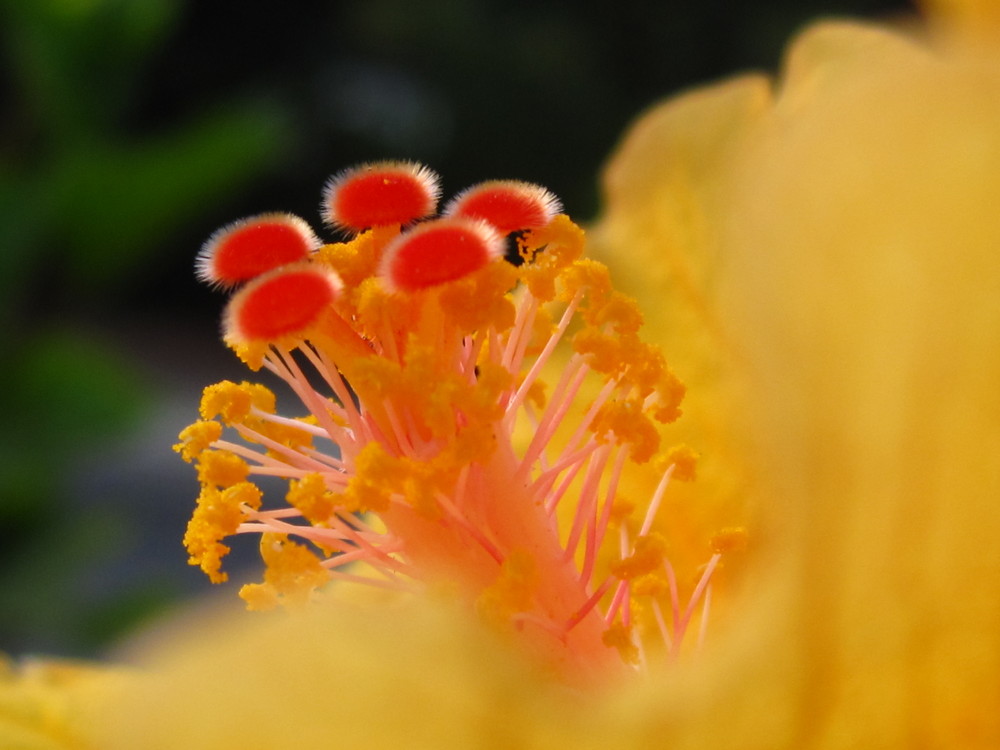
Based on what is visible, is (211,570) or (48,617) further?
(48,617)

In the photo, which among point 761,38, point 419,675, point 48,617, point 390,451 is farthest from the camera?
point 761,38

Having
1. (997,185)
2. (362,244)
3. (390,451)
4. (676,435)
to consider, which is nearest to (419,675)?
(997,185)

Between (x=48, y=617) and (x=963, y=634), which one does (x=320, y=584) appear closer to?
(x=963, y=634)

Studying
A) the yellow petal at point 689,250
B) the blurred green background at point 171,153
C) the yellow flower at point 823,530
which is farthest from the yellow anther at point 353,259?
the blurred green background at point 171,153

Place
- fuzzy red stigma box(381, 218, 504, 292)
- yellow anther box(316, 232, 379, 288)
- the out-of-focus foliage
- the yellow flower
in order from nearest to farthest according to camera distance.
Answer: the yellow flower < fuzzy red stigma box(381, 218, 504, 292) < yellow anther box(316, 232, 379, 288) < the out-of-focus foliage

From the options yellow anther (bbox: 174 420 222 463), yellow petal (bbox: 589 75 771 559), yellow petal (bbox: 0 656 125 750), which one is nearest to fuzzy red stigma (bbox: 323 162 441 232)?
yellow anther (bbox: 174 420 222 463)

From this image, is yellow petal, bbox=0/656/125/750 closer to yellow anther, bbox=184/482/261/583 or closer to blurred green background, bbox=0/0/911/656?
yellow anther, bbox=184/482/261/583

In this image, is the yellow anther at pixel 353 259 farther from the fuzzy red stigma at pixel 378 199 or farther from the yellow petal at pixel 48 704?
the yellow petal at pixel 48 704
